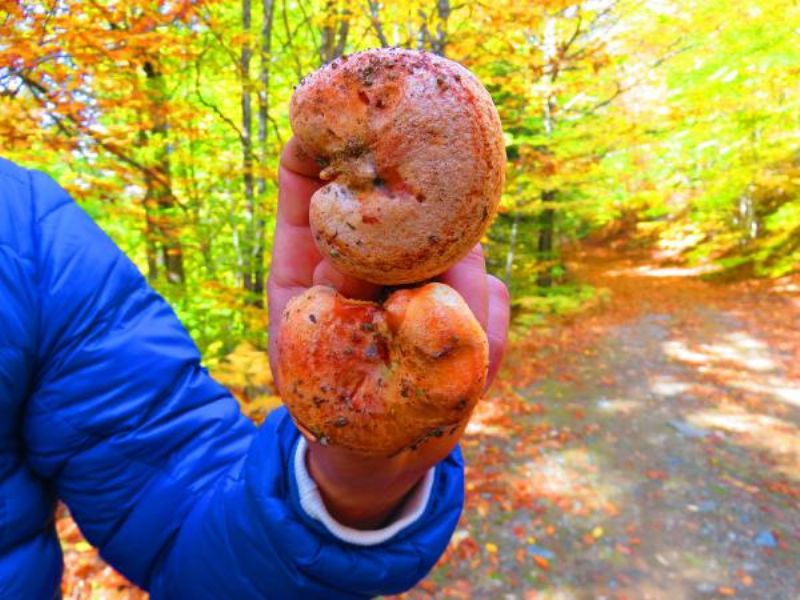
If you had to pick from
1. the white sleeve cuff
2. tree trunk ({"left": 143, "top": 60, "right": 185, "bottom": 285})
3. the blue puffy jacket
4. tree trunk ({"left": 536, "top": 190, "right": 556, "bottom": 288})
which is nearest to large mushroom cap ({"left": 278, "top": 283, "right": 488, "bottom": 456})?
the white sleeve cuff

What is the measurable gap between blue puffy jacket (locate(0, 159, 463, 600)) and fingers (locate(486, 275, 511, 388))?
0.50 metres

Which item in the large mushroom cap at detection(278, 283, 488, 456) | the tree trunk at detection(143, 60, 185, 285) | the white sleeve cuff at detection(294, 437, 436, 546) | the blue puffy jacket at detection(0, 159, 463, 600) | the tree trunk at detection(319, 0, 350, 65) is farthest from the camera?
the tree trunk at detection(319, 0, 350, 65)

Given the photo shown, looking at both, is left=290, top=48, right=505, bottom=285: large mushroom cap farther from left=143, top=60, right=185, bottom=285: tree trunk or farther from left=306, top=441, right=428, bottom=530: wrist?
left=143, top=60, right=185, bottom=285: tree trunk

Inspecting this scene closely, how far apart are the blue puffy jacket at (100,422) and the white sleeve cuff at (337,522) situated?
216mm

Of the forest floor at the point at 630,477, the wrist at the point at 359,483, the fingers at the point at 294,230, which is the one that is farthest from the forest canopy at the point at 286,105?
the wrist at the point at 359,483

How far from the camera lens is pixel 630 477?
5223 millimetres

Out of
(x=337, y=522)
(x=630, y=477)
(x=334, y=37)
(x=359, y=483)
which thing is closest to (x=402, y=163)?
(x=359, y=483)

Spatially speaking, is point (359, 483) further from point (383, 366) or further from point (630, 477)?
point (630, 477)

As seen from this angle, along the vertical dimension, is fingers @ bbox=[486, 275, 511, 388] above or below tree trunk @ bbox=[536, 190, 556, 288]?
above

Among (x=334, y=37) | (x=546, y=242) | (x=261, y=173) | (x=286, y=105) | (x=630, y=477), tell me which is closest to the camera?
(x=261, y=173)

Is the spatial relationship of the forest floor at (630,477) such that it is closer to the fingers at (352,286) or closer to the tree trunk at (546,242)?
the tree trunk at (546,242)

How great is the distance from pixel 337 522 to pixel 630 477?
16.4 ft

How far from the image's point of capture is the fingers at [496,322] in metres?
0.84

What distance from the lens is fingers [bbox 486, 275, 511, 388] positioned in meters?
0.84
